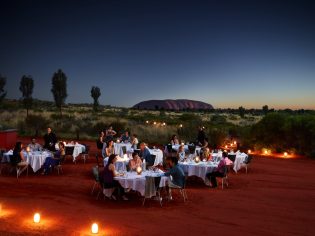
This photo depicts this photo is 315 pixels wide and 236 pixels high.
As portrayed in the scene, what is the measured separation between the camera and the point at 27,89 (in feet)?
140

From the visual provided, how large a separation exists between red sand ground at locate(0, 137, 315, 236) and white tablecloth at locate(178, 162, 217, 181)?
46cm

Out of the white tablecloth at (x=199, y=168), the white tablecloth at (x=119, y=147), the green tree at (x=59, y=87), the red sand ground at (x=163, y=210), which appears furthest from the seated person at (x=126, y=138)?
the green tree at (x=59, y=87)

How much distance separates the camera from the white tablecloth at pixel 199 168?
1425cm

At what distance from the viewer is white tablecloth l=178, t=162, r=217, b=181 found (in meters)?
14.2

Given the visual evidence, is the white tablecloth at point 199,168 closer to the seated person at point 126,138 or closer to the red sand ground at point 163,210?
the red sand ground at point 163,210

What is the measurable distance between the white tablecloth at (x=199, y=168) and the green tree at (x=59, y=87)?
3059cm

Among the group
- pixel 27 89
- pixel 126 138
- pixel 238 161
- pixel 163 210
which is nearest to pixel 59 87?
pixel 27 89

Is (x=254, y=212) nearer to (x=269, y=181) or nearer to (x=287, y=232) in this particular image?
(x=287, y=232)

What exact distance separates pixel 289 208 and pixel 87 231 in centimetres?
616

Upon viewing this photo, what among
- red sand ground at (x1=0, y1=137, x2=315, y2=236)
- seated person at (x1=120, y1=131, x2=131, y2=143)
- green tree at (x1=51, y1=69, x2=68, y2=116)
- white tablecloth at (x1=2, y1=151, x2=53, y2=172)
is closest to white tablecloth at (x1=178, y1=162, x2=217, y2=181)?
red sand ground at (x1=0, y1=137, x2=315, y2=236)

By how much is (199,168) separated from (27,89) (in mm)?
33411

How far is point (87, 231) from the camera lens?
856 centimetres

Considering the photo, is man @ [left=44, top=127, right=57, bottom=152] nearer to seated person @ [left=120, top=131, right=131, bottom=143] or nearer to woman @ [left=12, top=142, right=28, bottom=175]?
woman @ [left=12, top=142, right=28, bottom=175]

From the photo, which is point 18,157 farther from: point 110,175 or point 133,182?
point 133,182
